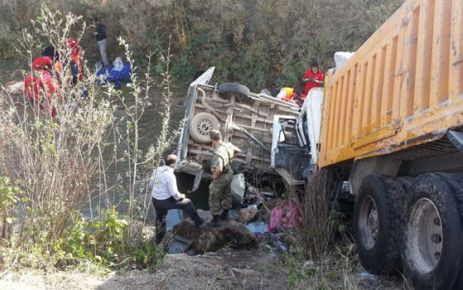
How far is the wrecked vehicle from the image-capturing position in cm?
959

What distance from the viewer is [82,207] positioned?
16.0 ft

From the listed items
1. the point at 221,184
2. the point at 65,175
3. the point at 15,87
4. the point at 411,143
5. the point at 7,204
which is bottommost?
the point at 7,204

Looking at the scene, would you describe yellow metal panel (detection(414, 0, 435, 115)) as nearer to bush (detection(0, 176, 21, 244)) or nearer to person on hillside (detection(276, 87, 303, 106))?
bush (detection(0, 176, 21, 244))

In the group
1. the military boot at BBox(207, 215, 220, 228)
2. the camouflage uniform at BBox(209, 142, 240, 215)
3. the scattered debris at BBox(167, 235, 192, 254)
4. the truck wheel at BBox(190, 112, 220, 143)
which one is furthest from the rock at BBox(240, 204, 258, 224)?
the truck wheel at BBox(190, 112, 220, 143)

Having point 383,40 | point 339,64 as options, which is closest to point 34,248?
point 383,40

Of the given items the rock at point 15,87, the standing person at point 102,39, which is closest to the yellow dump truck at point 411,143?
the rock at point 15,87

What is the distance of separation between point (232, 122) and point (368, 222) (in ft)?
17.3

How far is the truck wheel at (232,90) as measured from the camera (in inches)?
382

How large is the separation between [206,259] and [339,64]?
310 cm

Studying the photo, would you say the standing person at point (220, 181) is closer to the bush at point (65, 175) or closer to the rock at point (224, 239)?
the rock at point (224, 239)

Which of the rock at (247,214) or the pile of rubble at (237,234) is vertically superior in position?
the rock at (247,214)

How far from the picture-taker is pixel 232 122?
9.86 m

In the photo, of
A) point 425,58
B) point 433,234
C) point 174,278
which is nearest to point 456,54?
point 425,58

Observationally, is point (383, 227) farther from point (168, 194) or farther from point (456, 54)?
point (168, 194)
